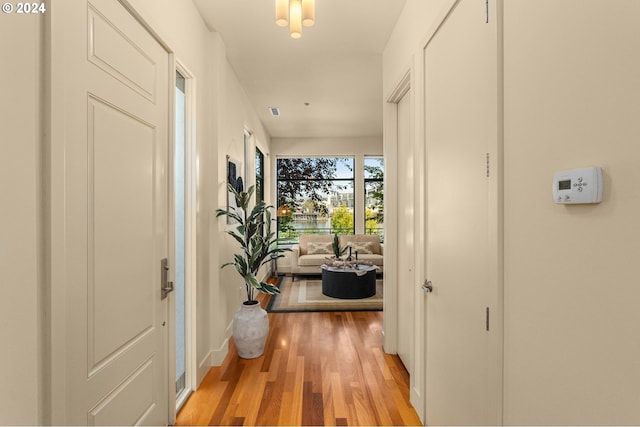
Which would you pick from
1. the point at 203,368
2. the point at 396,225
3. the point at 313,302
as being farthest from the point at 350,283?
the point at 203,368

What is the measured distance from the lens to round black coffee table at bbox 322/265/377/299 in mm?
4473

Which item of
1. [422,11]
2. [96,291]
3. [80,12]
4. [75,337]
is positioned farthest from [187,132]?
[422,11]

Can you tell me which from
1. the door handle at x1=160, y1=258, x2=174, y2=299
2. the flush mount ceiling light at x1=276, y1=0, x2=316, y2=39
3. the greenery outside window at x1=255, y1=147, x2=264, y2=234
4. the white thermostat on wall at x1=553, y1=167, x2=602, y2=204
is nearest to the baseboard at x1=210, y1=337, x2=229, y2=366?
the door handle at x1=160, y1=258, x2=174, y2=299

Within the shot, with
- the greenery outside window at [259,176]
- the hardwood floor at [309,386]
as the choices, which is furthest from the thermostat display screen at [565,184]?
the greenery outside window at [259,176]

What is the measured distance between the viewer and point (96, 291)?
1249mm

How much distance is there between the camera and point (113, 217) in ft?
4.44

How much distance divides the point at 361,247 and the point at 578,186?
17.9 ft

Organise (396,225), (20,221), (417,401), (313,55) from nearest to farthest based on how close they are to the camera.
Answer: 1. (20,221)
2. (417,401)
3. (396,225)
4. (313,55)

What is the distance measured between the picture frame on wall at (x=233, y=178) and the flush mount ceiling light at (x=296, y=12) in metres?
1.54

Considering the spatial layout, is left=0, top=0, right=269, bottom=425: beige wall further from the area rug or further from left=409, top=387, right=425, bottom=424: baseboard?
the area rug

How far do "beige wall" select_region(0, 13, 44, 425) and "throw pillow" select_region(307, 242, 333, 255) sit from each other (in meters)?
5.32

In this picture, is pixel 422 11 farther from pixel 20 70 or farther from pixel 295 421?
pixel 295 421

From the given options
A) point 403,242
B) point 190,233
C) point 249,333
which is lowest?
point 249,333

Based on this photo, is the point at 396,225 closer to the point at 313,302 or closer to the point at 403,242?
the point at 403,242
